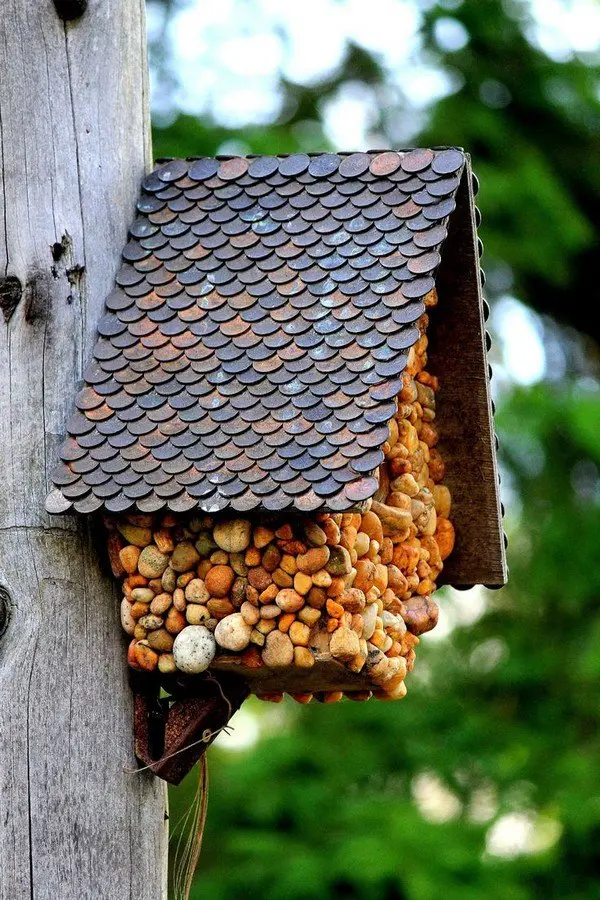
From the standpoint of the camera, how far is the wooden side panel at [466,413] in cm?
278

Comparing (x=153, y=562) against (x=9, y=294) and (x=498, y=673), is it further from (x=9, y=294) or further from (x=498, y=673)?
(x=498, y=673)

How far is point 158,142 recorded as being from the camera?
6.25m

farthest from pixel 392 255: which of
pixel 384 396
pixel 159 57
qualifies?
pixel 159 57

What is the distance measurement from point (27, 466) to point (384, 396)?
68cm

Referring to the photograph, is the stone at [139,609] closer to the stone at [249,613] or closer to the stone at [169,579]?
the stone at [169,579]

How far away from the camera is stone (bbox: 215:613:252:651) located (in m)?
2.23

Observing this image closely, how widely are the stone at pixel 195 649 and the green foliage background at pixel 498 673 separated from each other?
3.42 meters

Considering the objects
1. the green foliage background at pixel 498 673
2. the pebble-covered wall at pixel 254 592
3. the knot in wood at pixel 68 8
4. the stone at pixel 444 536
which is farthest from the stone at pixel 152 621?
the green foliage background at pixel 498 673

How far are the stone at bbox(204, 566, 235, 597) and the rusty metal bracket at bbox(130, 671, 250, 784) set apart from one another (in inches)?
8.4

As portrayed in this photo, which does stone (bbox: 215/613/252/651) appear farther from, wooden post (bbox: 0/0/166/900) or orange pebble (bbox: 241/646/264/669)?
wooden post (bbox: 0/0/166/900)

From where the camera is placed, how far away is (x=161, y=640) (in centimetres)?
231

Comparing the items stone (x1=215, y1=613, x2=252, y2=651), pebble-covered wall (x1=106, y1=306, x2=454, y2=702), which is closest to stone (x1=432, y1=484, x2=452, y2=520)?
pebble-covered wall (x1=106, y1=306, x2=454, y2=702)

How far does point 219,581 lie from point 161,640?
0.17 metres

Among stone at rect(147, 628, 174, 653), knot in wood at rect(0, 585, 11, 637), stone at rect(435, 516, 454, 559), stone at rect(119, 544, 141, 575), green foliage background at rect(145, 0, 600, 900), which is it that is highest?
stone at rect(119, 544, 141, 575)
